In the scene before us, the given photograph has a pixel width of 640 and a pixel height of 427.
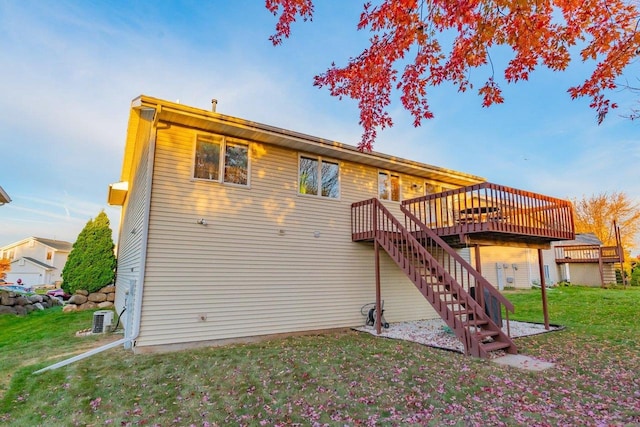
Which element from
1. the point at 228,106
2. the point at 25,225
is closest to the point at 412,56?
the point at 228,106

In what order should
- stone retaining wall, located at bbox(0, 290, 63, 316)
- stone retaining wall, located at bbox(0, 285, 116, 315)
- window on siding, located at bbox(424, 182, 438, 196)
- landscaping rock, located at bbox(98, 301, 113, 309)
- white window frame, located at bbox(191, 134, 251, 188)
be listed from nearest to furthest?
white window frame, located at bbox(191, 134, 251, 188)
window on siding, located at bbox(424, 182, 438, 196)
stone retaining wall, located at bbox(0, 290, 63, 316)
stone retaining wall, located at bbox(0, 285, 116, 315)
landscaping rock, located at bbox(98, 301, 113, 309)

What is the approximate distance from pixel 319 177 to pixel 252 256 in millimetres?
2854

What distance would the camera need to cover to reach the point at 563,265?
2450 cm

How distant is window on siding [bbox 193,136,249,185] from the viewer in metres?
7.50

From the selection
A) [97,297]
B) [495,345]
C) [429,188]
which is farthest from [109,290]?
[495,345]

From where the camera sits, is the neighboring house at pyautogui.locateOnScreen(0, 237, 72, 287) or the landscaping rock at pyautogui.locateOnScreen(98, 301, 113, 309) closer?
the landscaping rock at pyautogui.locateOnScreen(98, 301, 113, 309)

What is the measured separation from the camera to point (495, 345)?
6195mm

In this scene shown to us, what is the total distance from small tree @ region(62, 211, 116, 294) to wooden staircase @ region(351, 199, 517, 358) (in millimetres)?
11189

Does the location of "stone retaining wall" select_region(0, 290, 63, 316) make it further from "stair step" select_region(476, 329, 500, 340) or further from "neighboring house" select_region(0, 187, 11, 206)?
"stair step" select_region(476, 329, 500, 340)

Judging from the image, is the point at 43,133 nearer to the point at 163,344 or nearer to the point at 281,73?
the point at 281,73

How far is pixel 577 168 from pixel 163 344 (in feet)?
79.5

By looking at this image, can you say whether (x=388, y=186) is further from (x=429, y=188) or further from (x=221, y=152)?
(x=221, y=152)

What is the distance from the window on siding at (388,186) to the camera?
10258 millimetres

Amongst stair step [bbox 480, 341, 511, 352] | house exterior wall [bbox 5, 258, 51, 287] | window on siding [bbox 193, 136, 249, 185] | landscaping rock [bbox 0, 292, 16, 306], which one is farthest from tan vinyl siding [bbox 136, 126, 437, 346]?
house exterior wall [bbox 5, 258, 51, 287]
